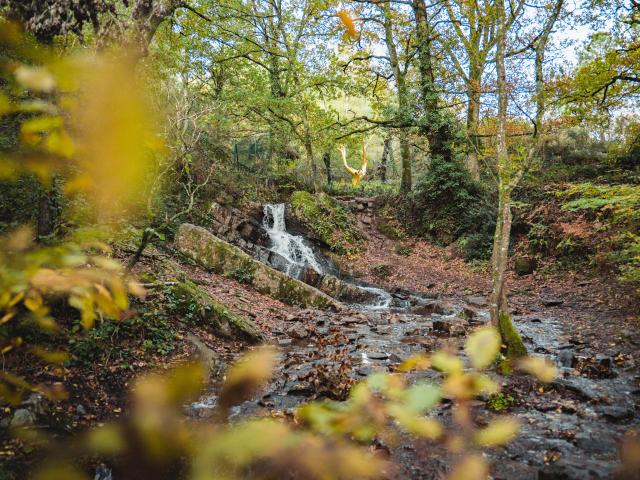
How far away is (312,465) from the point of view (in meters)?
0.69

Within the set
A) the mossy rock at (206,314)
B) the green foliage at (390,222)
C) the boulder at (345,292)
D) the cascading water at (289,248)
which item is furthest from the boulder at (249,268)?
the green foliage at (390,222)

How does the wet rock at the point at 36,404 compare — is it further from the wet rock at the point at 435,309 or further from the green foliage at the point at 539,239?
the green foliage at the point at 539,239

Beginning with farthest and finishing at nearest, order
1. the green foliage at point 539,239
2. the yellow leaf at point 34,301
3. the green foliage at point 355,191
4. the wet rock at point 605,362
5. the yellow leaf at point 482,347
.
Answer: the green foliage at point 355,191, the green foliage at point 539,239, the wet rock at point 605,362, the yellow leaf at point 34,301, the yellow leaf at point 482,347

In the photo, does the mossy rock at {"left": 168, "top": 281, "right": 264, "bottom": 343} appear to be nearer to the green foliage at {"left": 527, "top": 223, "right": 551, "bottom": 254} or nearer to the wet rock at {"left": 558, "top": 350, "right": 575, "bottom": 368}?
the wet rock at {"left": 558, "top": 350, "right": 575, "bottom": 368}

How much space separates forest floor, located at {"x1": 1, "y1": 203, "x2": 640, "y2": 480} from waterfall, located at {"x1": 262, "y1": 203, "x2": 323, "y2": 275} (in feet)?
13.4

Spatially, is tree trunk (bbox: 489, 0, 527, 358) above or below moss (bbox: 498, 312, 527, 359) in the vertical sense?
above

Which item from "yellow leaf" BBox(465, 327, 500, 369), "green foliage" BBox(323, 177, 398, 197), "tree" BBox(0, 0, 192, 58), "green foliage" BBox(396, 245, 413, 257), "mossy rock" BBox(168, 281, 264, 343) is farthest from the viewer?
"green foliage" BBox(323, 177, 398, 197)

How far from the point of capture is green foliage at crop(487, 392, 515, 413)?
3923 millimetres

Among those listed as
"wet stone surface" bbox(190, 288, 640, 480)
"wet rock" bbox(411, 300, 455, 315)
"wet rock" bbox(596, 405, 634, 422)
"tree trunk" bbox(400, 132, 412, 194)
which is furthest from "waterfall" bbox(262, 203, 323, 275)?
"wet rock" bbox(596, 405, 634, 422)

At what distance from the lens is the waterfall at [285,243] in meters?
13.7

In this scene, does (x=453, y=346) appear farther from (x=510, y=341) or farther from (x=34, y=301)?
(x=34, y=301)

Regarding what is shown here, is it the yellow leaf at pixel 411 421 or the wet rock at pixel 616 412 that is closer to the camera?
the yellow leaf at pixel 411 421

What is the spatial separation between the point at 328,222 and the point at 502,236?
10639 mm

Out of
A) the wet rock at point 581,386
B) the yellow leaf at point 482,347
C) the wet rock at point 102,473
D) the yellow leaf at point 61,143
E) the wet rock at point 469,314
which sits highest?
the yellow leaf at point 61,143
